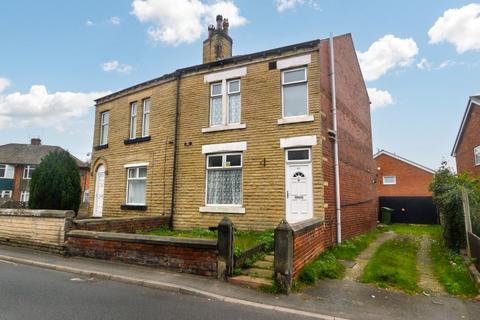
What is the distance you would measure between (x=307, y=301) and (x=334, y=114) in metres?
7.56

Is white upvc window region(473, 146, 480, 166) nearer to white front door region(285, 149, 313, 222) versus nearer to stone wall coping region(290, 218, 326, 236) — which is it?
white front door region(285, 149, 313, 222)

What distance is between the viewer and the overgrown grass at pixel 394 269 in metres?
6.89

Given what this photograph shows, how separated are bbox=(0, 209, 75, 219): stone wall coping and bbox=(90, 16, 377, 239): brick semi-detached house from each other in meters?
4.19

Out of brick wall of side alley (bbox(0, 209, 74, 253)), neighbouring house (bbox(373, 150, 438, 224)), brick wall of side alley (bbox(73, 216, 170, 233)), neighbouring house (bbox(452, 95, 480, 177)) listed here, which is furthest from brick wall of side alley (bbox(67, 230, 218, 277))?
neighbouring house (bbox(373, 150, 438, 224))

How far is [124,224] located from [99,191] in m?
6.05

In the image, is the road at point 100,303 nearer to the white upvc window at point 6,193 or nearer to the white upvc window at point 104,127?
the white upvc window at point 104,127

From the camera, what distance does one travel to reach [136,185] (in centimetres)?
1479

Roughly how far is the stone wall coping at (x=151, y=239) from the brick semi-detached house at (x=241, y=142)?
13.7 ft

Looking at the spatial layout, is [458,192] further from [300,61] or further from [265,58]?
[265,58]

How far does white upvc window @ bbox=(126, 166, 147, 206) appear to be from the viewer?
1449 centimetres

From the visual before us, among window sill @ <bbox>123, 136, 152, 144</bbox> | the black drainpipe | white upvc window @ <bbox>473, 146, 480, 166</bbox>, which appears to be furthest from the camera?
white upvc window @ <bbox>473, 146, 480, 166</bbox>

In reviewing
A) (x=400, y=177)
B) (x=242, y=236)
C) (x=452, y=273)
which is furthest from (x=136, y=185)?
(x=400, y=177)

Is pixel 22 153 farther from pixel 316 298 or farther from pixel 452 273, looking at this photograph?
pixel 452 273

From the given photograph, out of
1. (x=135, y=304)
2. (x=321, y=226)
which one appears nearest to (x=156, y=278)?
(x=135, y=304)
